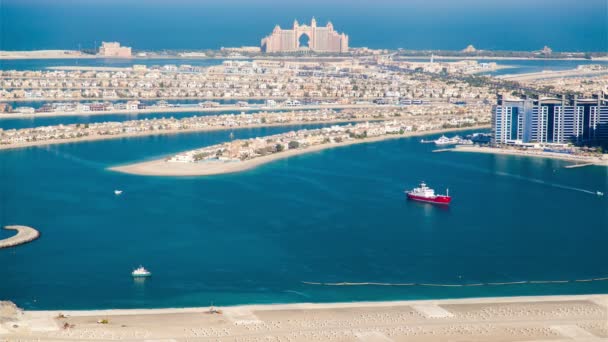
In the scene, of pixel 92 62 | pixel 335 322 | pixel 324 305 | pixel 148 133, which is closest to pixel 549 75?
pixel 92 62

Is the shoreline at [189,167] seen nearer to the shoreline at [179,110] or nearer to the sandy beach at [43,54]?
the shoreline at [179,110]

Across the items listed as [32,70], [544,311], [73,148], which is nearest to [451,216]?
[544,311]

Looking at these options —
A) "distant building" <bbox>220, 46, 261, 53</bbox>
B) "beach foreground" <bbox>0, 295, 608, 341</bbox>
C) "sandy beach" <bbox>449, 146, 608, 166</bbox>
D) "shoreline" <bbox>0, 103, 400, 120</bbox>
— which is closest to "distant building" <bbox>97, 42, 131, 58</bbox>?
"distant building" <bbox>220, 46, 261, 53</bbox>

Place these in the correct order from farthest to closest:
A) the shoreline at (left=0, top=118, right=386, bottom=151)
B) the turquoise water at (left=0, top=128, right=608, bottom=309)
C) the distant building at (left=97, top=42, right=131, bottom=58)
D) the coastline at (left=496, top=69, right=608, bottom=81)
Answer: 1. the distant building at (left=97, top=42, right=131, bottom=58)
2. the coastline at (left=496, top=69, right=608, bottom=81)
3. the shoreline at (left=0, top=118, right=386, bottom=151)
4. the turquoise water at (left=0, top=128, right=608, bottom=309)

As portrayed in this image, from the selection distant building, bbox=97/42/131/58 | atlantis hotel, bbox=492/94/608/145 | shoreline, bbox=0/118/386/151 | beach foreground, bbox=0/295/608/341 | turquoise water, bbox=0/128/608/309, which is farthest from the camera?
distant building, bbox=97/42/131/58

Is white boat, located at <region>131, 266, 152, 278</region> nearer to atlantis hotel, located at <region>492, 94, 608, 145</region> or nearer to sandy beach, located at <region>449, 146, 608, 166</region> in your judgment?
sandy beach, located at <region>449, 146, 608, 166</region>
